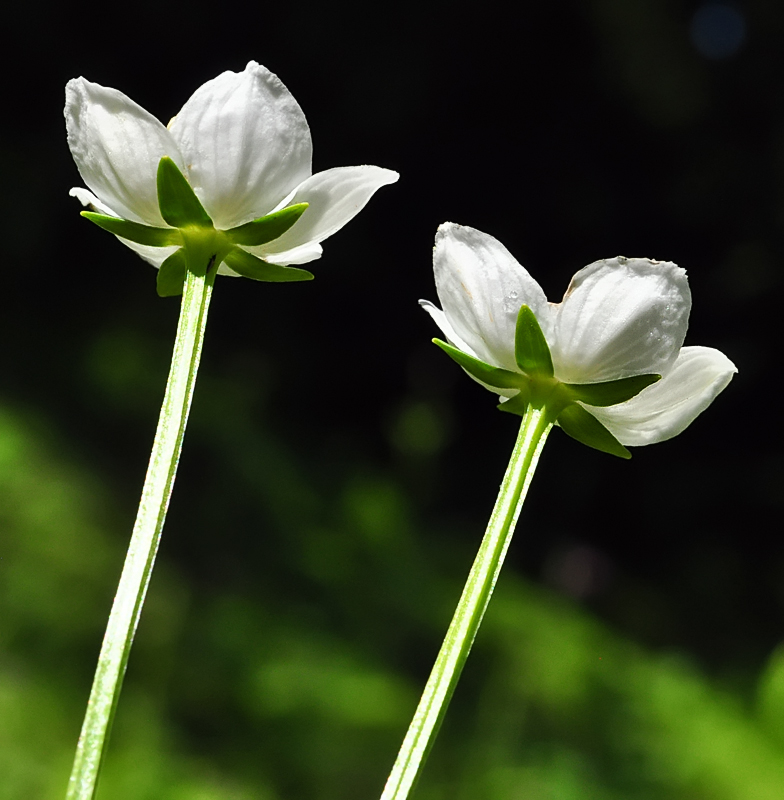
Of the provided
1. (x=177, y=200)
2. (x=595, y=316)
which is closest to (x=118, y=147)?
(x=177, y=200)

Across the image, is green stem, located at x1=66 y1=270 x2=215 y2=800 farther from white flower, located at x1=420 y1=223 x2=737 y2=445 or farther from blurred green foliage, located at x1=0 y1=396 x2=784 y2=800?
blurred green foliage, located at x1=0 y1=396 x2=784 y2=800

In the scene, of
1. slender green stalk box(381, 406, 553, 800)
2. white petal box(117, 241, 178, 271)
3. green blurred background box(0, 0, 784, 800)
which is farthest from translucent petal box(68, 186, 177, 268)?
green blurred background box(0, 0, 784, 800)

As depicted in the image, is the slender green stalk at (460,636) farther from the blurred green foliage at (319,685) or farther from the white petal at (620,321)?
the blurred green foliage at (319,685)

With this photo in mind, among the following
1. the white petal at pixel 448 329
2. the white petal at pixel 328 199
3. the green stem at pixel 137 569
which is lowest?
the green stem at pixel 137 569

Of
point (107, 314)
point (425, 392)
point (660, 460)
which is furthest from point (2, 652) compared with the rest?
point (660, 460)

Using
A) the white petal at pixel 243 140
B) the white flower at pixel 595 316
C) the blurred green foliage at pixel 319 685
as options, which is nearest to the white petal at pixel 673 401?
the white flower at pixel 595 316
